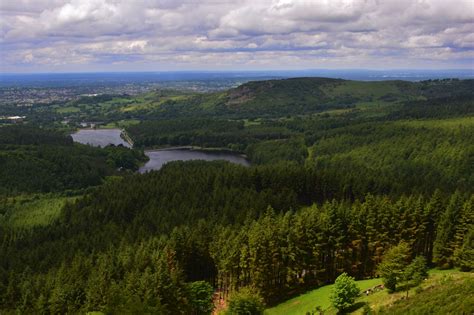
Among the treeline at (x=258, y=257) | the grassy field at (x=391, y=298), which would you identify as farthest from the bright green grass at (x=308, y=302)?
the treeline at (x=258, y=257)

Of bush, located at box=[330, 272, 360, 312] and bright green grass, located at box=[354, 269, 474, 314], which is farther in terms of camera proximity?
bush, located at box=[330, 272, 360, 312]

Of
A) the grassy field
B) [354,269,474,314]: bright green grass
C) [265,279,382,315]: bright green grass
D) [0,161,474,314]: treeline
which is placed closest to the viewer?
the grassy field

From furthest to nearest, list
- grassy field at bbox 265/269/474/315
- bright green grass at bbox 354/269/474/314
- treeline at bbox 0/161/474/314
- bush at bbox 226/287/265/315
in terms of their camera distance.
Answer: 1. treeline at bbox 0/161/474/314
2. bush at bbox 226/287/265/315
3. bright green grass at bbox 354/269/474/314
4. grassy field at bbox 265/269/474/315

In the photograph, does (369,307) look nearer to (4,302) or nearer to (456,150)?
(4,302)

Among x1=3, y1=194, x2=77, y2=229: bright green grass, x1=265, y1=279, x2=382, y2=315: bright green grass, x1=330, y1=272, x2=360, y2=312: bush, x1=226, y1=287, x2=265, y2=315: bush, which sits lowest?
x1=3, y1=194, x2=77, y2=229: bright green grass

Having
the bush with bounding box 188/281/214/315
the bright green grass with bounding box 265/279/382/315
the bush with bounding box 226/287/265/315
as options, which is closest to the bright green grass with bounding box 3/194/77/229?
the bush with bounding box 188/281/214/315

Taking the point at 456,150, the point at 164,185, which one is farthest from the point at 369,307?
the point at 456,150

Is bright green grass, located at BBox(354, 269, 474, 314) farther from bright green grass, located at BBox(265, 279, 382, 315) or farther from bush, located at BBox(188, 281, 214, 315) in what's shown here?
bush, located at BBox(188, 281, 214, 315)

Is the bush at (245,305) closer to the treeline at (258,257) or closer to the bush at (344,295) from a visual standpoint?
the treeline at (258,257)
